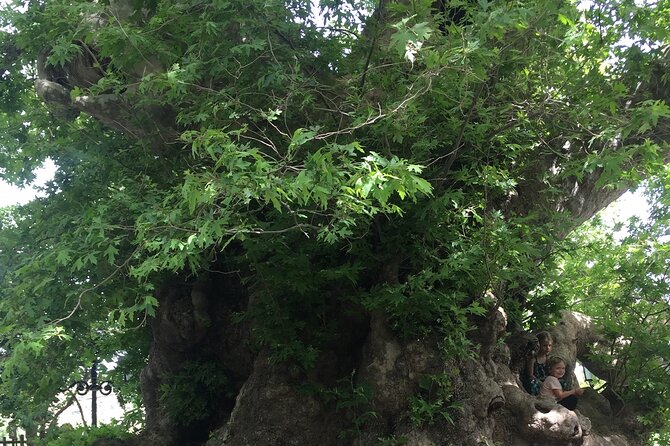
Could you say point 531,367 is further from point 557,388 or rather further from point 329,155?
point 329,155

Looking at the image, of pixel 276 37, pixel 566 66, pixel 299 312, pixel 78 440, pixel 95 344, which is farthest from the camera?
pixel 95 344

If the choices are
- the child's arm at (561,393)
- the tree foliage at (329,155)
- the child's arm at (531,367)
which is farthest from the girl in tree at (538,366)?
the tree foliage at (329,155)

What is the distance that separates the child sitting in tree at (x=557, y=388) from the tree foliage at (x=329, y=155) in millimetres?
591

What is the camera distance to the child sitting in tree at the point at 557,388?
257 inches

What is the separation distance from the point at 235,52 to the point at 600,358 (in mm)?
5738

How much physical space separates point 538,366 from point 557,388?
1.00 ft

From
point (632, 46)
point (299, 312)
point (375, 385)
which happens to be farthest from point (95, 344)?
point (632, 46)

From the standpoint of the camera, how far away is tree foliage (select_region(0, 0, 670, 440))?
419 cm

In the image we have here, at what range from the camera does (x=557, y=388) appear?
6.58 m

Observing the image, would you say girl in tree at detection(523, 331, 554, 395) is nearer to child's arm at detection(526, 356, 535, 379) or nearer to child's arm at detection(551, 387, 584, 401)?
child's arm at detection(526, 356, 535, 379)

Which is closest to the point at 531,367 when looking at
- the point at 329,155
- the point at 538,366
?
the point at 538,366

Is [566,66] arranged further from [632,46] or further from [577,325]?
[577,325]

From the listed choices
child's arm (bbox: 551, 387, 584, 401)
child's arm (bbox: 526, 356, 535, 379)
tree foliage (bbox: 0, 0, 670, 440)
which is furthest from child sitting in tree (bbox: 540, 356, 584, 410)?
tree foliage (bbox: 0, 0, 670, 440)

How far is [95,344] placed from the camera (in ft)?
25.7
